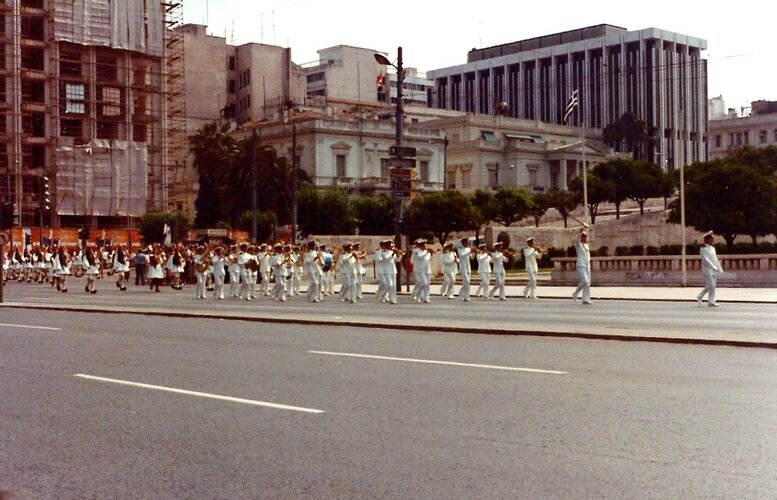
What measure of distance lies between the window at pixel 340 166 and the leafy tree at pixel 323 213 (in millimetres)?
16608

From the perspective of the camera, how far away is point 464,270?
32281 millimetres

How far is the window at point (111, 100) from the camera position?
7838cm

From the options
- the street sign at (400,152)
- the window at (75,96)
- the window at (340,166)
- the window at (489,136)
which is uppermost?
the window at (489,136)

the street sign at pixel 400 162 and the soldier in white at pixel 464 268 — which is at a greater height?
the street sign at pixel 400 162

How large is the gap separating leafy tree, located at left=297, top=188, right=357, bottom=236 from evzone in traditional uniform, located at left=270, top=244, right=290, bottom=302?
156 feet

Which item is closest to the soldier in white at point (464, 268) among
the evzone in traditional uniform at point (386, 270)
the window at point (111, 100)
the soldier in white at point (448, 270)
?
the soldier in white at point (448, 270)

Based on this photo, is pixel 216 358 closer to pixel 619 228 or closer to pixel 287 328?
pixel 287 328

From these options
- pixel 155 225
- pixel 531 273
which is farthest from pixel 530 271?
pixel 155 225

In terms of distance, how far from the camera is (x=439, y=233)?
7856 centimetres

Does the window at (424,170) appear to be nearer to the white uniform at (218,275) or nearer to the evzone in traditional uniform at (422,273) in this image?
the white uniform at (218,275)

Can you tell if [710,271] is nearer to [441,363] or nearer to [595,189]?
[441,363]

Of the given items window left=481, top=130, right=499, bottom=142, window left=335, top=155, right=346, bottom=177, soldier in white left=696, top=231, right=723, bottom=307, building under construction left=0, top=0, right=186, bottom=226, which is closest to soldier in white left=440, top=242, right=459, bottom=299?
soldier in white left=696, top=231, right=723, bottom=307

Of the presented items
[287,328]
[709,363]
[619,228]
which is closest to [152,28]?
[619,228]

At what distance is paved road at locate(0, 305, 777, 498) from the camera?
20.9ft
